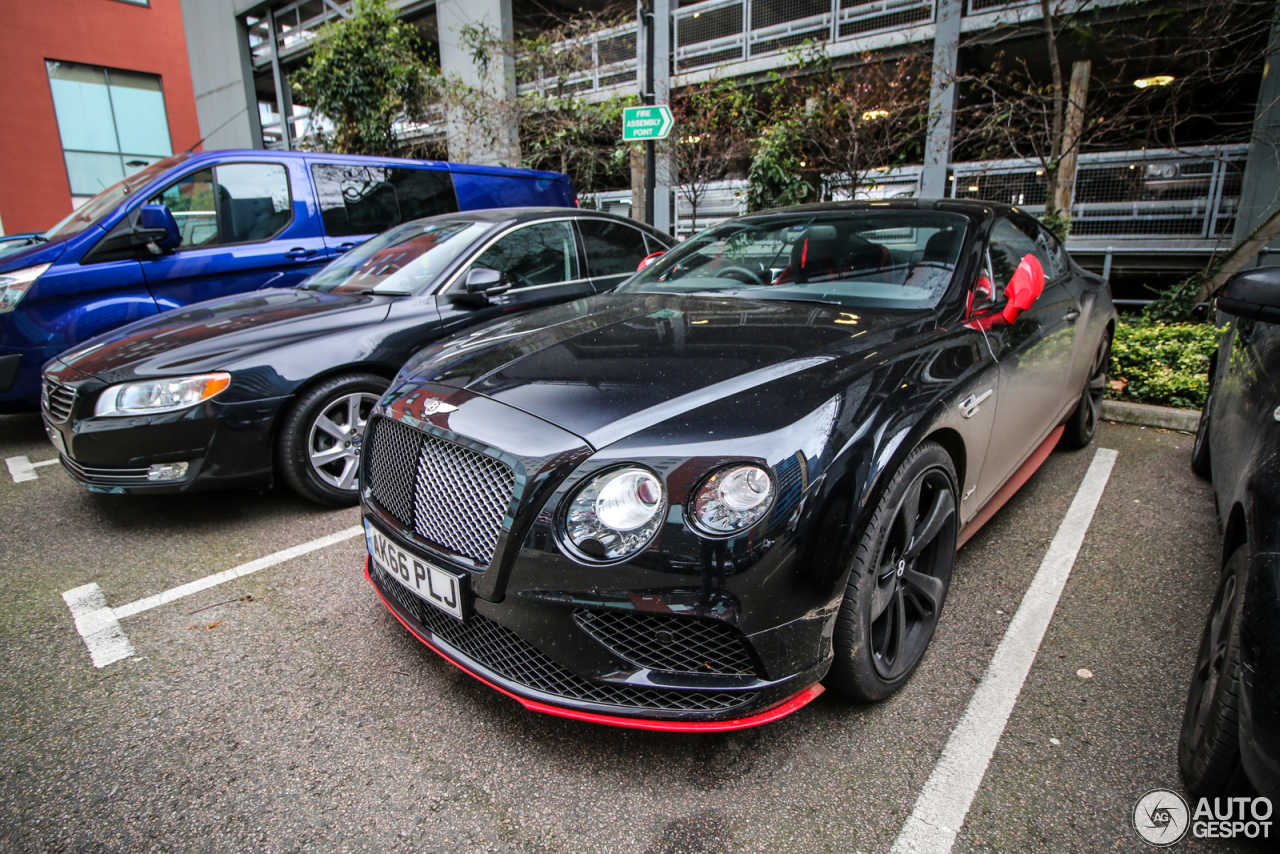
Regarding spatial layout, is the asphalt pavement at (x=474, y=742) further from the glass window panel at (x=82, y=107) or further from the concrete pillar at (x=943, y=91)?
the glass window panel at (x=82, y=107)

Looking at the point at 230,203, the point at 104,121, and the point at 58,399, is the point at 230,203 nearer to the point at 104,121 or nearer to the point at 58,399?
the point at 58,399

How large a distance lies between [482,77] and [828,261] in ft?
36.3

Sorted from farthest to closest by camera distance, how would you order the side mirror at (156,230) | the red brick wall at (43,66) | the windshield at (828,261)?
the red brick wall at (43,66) → the side mirror at (156,230) → the windshield at (828,261)

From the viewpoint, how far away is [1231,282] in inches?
68.3

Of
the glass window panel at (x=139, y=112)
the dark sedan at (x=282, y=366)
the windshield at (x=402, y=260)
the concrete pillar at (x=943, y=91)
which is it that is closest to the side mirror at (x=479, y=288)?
the dark sedan at (x=282, y=366)

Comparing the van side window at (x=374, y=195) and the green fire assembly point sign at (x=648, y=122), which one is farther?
the green fire assembly point sign at (x=648, y=122)

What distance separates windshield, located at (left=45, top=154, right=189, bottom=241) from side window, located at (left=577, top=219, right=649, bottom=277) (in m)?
2.87

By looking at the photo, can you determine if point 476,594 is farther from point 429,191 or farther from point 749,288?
point 429,191

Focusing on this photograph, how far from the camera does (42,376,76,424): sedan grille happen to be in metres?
3.01

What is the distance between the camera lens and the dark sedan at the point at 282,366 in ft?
9.68

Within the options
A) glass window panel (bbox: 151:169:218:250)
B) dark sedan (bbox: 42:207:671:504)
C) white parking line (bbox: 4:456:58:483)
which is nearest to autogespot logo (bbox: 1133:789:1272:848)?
dark sedan (bbox: 42:207:671:504)

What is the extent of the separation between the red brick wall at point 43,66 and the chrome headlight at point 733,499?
932 inches

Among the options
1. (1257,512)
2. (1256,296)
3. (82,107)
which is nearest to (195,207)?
(1256,296)

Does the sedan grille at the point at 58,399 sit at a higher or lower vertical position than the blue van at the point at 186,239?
lower
